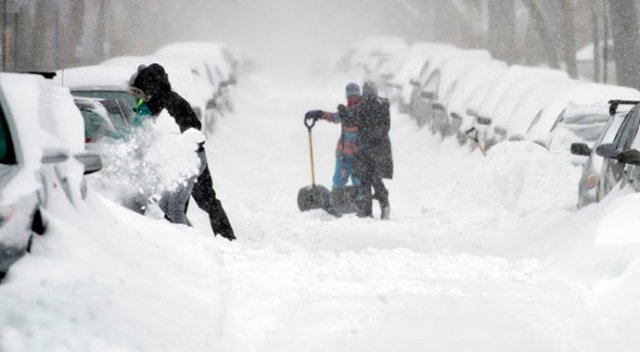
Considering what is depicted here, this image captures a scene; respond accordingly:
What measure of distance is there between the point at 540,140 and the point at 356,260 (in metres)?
6.90

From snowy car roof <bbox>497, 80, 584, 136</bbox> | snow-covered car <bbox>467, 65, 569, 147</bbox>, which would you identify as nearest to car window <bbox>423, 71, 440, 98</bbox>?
snow-covered car <bbox>467, 65, 569, 147</bbox>

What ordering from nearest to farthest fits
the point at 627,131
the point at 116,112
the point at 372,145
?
1. the point at 627,131
2. the point at 116,112
3. the point at 372,145

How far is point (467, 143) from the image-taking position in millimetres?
23422

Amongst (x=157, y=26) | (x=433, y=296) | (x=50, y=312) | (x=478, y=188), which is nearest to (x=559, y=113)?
(x=478, y=188)

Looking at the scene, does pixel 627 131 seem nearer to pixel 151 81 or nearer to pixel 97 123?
pixel 151 81

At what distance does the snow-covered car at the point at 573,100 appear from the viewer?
16.3m

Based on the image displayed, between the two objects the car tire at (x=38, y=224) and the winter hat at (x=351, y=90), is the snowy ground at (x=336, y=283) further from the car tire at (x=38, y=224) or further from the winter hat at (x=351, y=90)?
the winter hat at (x=351, y=90)

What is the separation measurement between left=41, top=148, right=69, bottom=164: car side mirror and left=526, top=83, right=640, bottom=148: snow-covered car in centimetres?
1037

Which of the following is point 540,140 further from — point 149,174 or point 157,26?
point 157,26

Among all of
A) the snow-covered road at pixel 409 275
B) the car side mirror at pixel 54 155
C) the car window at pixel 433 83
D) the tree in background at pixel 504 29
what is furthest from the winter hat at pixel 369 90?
the tree in background at pixel 504 29

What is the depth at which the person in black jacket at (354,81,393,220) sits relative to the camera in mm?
16453

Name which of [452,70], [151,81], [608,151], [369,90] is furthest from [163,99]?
[452,70]

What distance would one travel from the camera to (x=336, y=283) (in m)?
9.36

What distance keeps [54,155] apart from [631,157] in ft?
17.2
